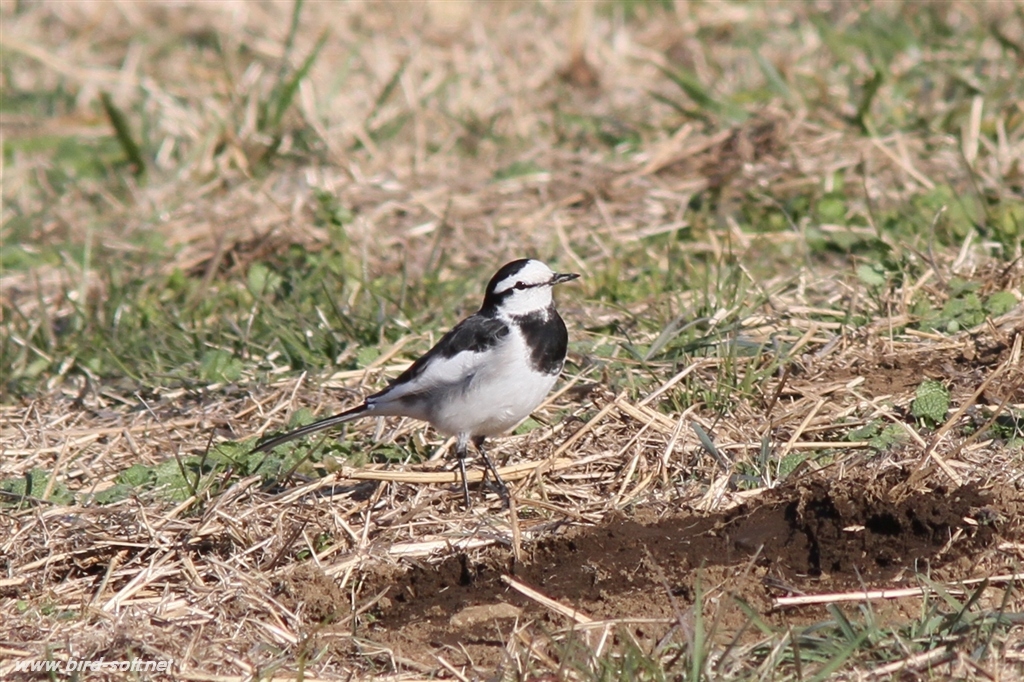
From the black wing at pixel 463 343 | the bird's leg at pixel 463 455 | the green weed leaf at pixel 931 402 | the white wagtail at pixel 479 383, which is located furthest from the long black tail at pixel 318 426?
the green weed leaf at pixel 931 402

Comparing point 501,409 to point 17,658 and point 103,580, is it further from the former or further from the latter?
point 17,658

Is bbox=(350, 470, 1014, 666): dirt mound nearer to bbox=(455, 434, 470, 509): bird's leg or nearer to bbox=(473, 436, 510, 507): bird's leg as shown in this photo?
bbox=(473, 436, 510, 507): bird's leg

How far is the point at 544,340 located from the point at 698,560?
1.08 m

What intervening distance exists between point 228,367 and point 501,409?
1.58m

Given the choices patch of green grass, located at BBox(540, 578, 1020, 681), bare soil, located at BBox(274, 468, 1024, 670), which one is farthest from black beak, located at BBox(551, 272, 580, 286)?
patch of green grass, located at BBox(540, 578, 1020, 681)

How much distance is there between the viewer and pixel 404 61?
8742 millimetres

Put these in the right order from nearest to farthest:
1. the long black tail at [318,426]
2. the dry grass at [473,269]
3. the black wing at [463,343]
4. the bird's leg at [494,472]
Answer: the dry grass at [473,269]
the bird's leg at [494,472]
the long black tail at [318,426]
the black wing at [463,343]

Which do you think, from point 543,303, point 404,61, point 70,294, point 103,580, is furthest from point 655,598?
point 404,61

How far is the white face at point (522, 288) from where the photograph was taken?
16.4 feet

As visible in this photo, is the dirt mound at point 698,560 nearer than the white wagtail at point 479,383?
Yes

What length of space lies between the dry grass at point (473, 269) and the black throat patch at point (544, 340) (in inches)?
12.7

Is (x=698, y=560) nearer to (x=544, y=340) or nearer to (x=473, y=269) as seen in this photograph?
(x=544, y=340)

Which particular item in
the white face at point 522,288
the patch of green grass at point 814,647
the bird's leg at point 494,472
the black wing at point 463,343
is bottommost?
the bird's leg at point 494,472

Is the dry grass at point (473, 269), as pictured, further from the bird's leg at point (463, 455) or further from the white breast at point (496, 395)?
the white breast at point (496, 395)
